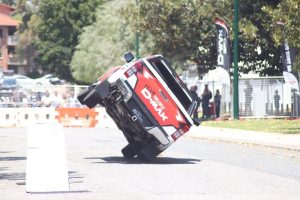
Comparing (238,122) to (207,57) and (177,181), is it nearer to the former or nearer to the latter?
(207,57)

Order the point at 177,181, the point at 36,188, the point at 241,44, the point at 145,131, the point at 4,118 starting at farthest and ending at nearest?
the point at 241,44
the point at 4,118
the point at 145,131
the point at 177,181
the point at 36,188

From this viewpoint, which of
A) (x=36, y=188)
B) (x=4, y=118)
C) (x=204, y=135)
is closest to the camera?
(x=36, y=188)

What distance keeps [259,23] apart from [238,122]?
22.8 ft

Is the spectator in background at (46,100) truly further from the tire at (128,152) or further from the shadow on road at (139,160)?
the tire at (128,152)

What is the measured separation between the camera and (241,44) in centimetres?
4822

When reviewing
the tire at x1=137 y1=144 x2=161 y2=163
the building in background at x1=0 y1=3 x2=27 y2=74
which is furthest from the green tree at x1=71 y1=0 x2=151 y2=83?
the tire at x1=137 y1=144 x2=161 y2=163

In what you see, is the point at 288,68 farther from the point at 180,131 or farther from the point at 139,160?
the point at 180,131

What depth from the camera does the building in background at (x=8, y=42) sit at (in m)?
120

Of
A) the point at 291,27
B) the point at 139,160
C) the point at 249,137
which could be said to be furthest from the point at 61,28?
the point at 139,160

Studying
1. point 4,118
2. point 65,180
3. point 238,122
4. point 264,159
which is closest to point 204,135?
point 238,122

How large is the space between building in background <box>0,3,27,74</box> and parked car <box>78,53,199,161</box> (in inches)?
3791

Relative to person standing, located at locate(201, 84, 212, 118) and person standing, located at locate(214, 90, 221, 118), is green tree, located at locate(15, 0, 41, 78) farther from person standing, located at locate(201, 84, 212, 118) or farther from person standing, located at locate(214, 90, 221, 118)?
person standing, located at locate(214, 90, 221, 118)

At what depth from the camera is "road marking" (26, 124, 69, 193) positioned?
14320 millimetres

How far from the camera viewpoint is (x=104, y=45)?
72.9 metres
